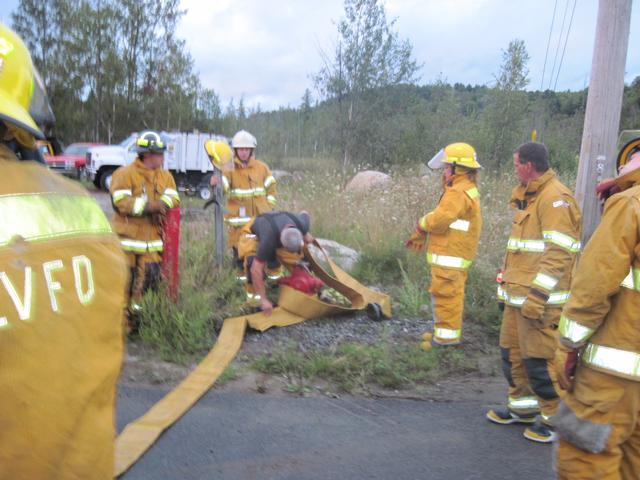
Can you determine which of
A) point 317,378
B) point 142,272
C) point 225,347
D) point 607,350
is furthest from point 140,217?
point 607,350

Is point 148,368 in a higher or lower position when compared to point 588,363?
lower

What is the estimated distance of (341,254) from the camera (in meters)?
7.82

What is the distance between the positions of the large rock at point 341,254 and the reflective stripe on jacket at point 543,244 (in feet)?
11.5

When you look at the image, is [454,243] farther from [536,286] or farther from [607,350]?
[607,350]

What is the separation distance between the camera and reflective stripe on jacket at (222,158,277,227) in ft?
23.3

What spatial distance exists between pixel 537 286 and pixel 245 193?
435 centimetres

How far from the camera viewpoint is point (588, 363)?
237 cm

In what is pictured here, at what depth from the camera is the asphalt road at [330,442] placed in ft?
10.6

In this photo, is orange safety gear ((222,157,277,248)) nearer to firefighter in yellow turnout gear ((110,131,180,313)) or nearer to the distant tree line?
firefighter in yellow turnout gear ((110,131,180,313))

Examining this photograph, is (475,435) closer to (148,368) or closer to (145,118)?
(148,368)

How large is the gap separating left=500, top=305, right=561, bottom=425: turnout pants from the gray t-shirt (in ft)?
8.27

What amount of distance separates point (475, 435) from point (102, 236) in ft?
10.5

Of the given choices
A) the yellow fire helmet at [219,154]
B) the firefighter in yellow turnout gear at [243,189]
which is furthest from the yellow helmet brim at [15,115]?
the firefighter in yellow turnout gear at [243,189]

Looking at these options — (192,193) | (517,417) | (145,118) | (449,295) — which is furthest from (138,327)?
(145,118)
